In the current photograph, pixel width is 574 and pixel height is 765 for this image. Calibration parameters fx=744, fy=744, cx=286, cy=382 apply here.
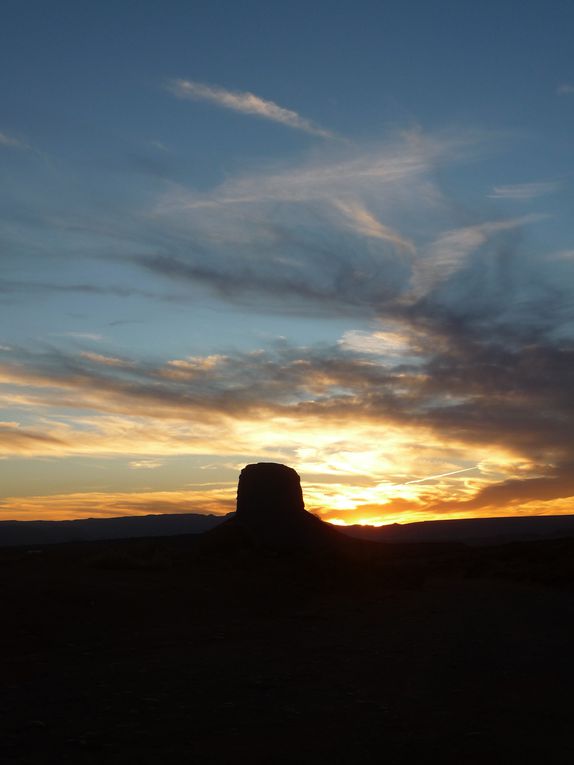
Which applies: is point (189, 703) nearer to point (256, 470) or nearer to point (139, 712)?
point (139, 712)

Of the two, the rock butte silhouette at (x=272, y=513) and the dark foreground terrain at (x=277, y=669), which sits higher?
the rock butte silhouette at (x=272, y=513)

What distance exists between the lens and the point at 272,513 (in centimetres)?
3812

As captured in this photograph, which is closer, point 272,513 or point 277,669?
point 277,669

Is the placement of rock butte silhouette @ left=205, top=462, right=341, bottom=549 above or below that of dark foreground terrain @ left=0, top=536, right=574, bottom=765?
above

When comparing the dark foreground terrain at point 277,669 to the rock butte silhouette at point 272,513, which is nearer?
the dark foreground terrain at point 277,669

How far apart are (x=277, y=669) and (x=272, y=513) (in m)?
26.6

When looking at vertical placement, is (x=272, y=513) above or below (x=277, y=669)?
above

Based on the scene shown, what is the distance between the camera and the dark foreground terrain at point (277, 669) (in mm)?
7785

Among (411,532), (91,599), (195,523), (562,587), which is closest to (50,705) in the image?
(91,599)

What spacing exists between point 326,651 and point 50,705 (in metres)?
Answer: 5.41

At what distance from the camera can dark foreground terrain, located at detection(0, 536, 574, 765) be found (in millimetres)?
7785

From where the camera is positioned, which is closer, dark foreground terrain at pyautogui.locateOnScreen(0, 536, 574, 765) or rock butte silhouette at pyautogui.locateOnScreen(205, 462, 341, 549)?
dark foreground terrain at pyautogui.locateOnScreen(0, 536, 574, 765)

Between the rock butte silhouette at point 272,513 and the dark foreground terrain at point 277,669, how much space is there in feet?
42.8

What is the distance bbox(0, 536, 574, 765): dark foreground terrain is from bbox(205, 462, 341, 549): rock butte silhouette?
13053 millimetres
